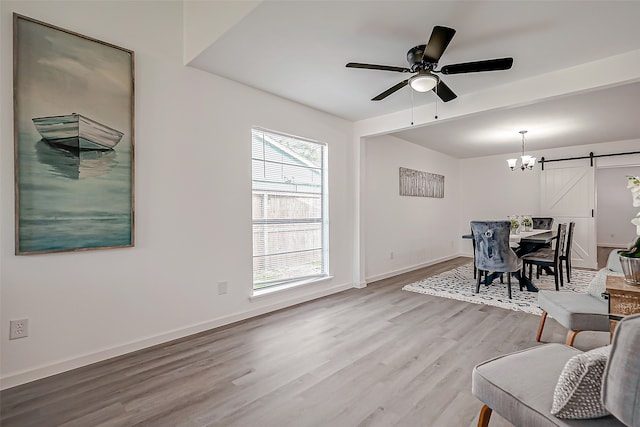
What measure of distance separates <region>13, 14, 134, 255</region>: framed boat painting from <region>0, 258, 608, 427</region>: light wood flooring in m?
0.99

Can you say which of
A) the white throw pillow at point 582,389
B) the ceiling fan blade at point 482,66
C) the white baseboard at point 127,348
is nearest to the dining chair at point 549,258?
the ceiling fan blade at point 482,66

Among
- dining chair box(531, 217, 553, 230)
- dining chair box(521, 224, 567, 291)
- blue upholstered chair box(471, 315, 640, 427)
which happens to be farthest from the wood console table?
dining chair box(531, 217, 553, 230)

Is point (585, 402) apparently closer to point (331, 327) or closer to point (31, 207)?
point (331, 327)

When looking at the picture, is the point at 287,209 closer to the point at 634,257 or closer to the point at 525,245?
the point at 634,257

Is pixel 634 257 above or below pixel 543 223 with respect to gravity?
below

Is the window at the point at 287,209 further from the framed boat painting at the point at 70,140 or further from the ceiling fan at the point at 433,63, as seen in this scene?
the ceiling fan at the point at 433,63

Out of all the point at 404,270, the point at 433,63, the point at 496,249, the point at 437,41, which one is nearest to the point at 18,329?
the point at 437,41

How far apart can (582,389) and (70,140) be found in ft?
10.3

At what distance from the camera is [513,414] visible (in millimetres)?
1257

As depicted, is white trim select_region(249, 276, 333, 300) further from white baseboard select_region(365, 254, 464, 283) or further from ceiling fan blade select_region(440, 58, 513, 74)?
ceiling fan blade select_region(440, 58, 513, 74)

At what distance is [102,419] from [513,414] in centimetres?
209

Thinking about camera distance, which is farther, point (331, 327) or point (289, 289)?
point (289, 289)

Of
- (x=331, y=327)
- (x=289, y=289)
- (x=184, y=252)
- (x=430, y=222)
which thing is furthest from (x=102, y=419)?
(x=430, y=222)

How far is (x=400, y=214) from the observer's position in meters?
6.02
